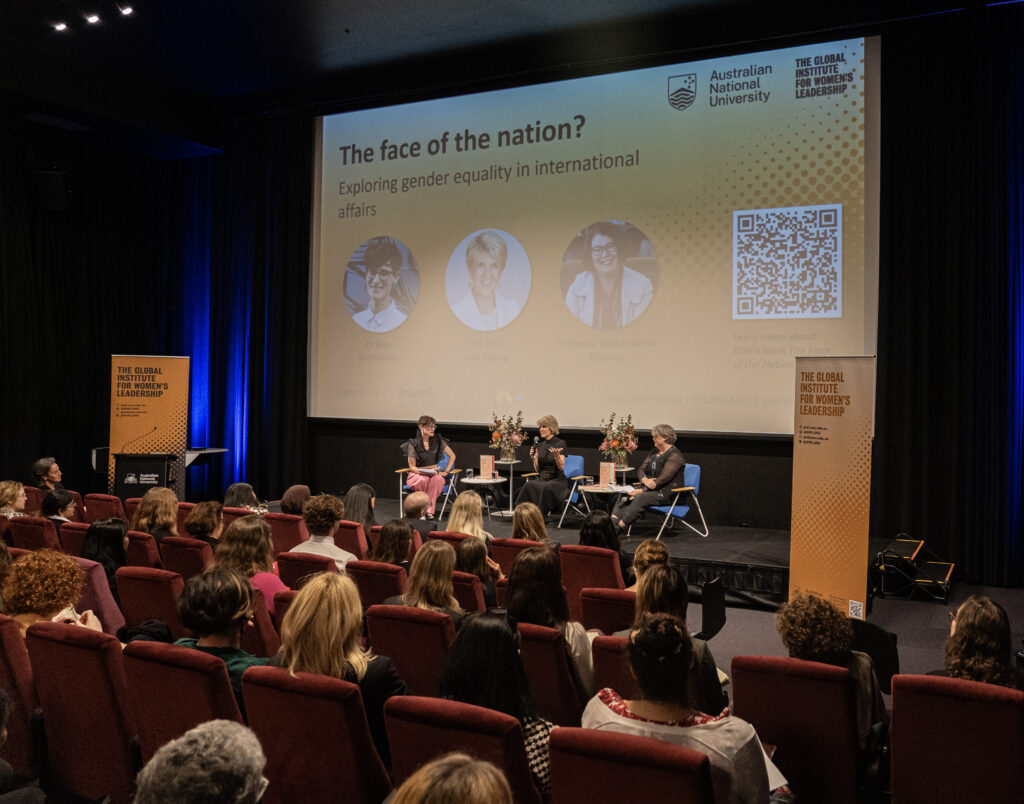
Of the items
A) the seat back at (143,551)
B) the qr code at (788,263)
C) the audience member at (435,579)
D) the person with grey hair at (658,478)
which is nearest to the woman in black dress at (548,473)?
the person with grey hair at (658,478)

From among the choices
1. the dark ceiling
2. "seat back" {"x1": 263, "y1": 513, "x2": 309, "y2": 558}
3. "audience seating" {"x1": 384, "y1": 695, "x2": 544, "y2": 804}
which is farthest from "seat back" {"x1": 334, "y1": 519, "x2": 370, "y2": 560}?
the dark ceiling

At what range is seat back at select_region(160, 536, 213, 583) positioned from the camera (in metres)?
4.73

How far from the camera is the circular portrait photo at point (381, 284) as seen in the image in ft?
34.4

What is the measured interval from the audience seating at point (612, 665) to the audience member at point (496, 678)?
64 centimetres

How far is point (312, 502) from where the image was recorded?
4.93m

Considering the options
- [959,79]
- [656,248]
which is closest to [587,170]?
[656,248]

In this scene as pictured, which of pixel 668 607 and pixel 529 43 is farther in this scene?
pixel 529 43

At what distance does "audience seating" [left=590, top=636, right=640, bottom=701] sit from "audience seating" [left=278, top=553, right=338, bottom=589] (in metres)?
1.81

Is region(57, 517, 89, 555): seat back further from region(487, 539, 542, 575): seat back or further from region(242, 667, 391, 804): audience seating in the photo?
region(242, 667, 391, 804): audience seating

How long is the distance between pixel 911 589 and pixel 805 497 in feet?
7.11

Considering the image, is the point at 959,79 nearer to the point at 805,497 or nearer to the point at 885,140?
the point at 885,140

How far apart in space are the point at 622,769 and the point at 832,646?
52.3 inches

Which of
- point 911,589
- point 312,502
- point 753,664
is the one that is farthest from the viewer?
point 911,589

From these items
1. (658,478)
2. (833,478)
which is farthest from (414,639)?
(658,478)
